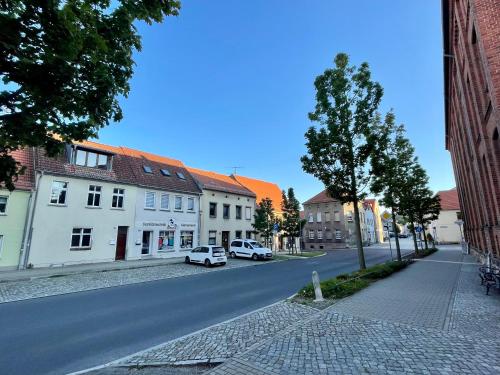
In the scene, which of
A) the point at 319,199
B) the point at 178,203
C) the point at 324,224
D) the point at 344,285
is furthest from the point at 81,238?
the point at 319,199

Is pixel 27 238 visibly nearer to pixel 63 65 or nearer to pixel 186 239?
pixel 186 239

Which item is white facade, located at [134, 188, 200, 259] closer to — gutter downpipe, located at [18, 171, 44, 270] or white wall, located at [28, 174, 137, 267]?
white wall, located at [28, 174, 137, 267]

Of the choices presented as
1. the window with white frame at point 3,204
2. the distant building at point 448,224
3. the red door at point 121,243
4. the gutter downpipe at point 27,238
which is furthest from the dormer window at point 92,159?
the distant building at point 448,224

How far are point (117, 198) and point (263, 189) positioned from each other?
25.3 meters

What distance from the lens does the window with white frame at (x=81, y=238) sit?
18547 millimetres

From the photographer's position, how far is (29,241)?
16391 mm

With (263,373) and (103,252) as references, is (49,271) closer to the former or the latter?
(103,252)

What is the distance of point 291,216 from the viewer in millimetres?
33375

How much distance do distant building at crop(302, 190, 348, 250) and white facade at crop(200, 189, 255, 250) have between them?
62.2 feet

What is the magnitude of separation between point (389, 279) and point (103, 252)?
19231 millimetres

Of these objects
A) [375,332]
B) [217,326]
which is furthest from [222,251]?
[375,332]

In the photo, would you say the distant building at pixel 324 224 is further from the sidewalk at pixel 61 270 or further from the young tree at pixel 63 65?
the young tree at pixel 63 65

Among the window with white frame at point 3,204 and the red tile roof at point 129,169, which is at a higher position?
the red tile roof at point 129,169

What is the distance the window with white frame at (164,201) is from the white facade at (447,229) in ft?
172
